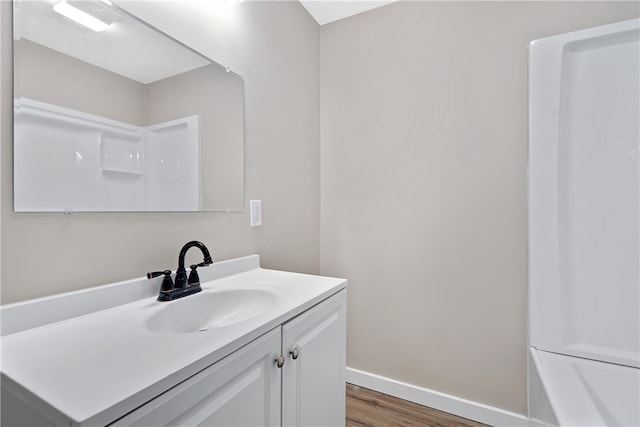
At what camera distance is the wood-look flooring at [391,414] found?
62.6 inches

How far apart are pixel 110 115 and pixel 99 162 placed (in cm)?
15

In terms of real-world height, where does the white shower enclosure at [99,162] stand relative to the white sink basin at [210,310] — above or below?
above

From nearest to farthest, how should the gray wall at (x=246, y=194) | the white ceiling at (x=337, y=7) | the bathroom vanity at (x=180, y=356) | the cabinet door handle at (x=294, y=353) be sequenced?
the bathroom vanity at (x=180, y=356) < the gray wall at (x=246, y=194) < the cabinet door handle at (x=294, y=353) < the white ceiling at (x=337, y=7)

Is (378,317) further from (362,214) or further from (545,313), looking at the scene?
(545,313)

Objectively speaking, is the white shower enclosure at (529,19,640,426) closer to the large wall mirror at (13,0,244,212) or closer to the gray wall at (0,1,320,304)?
the gray wall at (0,1,320,304)

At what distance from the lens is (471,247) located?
163 cm

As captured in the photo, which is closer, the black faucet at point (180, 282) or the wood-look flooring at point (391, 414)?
the black faucet at point (180, 282)

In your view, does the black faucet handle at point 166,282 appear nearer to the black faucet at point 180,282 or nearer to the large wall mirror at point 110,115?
the black faucet at point 180,282

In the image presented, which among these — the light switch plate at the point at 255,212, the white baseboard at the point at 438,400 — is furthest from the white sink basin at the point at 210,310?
the white baseboard at the point at 438,400

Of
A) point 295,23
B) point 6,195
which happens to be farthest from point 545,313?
point 295,23

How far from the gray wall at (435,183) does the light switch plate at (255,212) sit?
0.65 m

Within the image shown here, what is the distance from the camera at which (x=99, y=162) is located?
897 millimetres

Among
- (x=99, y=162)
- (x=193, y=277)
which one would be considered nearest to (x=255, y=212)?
(x=193, y=277)

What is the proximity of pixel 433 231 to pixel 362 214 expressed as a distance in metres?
0.45
